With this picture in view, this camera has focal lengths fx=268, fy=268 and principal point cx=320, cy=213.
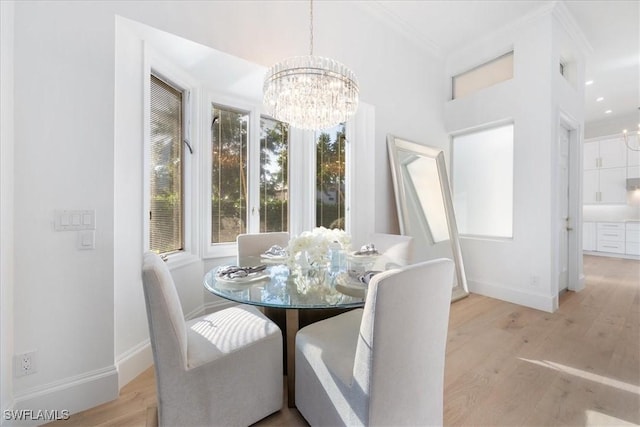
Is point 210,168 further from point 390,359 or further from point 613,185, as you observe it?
point 613,185

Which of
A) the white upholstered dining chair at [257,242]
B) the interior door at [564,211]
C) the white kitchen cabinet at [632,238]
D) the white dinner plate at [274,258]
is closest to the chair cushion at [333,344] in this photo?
the white dinner plate at [274,258]

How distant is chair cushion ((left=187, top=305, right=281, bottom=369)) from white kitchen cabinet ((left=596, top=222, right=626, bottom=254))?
321 inches

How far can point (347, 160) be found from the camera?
3.28 meters

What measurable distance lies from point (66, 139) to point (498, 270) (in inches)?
169

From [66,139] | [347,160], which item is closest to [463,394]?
[347,160]

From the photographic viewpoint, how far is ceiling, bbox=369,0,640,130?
113 inches

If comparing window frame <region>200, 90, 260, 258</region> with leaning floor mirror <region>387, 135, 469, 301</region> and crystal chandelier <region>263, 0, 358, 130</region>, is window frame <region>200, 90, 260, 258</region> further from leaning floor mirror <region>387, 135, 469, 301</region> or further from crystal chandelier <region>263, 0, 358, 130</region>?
leaning floor mirror <region>387, 135, 469, 301</region>

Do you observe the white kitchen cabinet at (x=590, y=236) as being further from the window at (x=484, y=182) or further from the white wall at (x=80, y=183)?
the white wall at (x=80, y=183)

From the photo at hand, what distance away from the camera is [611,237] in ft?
19.9

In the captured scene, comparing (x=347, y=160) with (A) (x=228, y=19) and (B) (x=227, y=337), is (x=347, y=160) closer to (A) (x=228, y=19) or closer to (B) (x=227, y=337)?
(A) (x=228, y=19)

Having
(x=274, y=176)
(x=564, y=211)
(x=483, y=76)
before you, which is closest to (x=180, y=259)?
(x=274, y=176)

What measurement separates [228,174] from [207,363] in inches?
77.1

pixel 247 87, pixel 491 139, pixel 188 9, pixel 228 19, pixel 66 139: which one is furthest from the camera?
pixel 491 139

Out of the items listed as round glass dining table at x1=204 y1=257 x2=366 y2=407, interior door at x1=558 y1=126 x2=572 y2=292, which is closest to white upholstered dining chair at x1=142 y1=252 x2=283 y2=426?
round glass dining table at x1=204 y1=257 x2=366 y2=407
